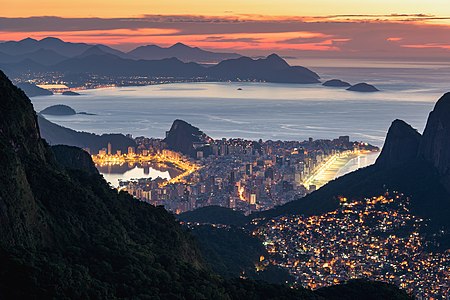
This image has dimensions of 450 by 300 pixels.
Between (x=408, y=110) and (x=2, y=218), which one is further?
(x=408, y=110)

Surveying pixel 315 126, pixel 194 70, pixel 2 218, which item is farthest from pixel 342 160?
pixel 194 70

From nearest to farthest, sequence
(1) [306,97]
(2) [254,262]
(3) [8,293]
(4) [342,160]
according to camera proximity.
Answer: (3) [8,293] → (2) [254,262] → (4) [342,160] → (1) [306,97]

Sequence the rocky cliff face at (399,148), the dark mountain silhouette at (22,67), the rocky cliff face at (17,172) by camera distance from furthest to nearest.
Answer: the dark mountain silhouette at (22,67) < the rocky cliff face at (399,148) < the rocky cliff face at (17,172)

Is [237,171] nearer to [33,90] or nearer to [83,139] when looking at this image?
[83,139]

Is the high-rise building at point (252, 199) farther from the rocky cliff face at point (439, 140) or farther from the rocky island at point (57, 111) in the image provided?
the rocky island at point (57, 111)

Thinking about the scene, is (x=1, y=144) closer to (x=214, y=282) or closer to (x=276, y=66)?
(x=214, y=282)

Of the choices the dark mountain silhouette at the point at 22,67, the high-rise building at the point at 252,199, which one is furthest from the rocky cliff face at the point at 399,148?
the dark mountain silhouette at the point at 22,67
